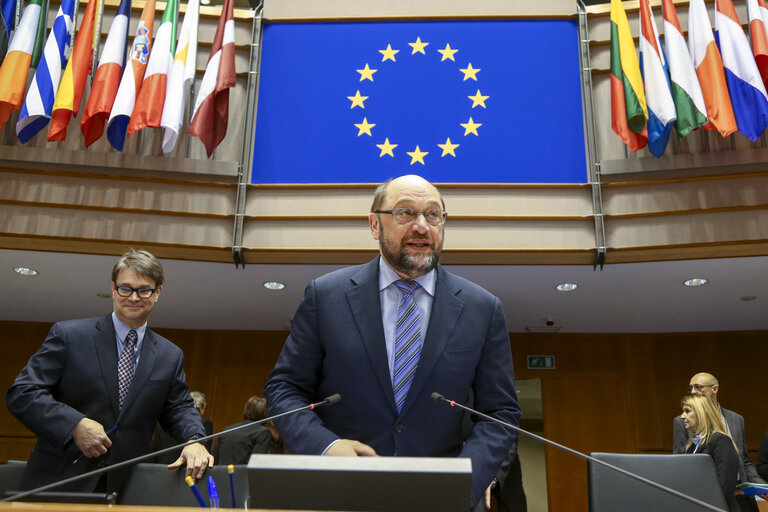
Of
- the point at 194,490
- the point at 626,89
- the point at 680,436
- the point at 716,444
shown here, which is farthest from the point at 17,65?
the point at 680,436

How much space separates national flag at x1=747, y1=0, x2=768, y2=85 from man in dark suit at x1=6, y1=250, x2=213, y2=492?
5147mm

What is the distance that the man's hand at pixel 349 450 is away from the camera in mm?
1691

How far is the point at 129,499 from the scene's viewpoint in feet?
7.32

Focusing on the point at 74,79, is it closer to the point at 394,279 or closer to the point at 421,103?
the point at 421,103

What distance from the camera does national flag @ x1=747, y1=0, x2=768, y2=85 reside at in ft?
17.7

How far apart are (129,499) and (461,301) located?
131 cm

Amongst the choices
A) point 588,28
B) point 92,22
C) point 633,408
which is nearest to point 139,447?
point 92,22

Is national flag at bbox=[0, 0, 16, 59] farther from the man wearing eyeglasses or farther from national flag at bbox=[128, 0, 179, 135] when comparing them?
the man wearing eyeglasses

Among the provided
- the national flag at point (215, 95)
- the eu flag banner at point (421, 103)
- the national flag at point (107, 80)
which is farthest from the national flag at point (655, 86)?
the national flag at point (107, 80)

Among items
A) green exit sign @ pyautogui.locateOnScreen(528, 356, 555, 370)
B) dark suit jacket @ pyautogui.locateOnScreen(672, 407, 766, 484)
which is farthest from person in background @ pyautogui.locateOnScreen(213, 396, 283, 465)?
green exit sign @ pyautogui.locateOnScreen(528, 356, 555, 370)

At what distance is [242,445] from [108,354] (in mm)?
2210

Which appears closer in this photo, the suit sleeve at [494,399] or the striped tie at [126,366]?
the suit sleeve at [494,399]

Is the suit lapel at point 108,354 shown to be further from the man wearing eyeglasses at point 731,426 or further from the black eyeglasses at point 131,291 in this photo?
the man wearing eyeglasses at point 731,426

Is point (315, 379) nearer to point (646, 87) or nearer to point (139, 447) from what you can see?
point (139, 447)
